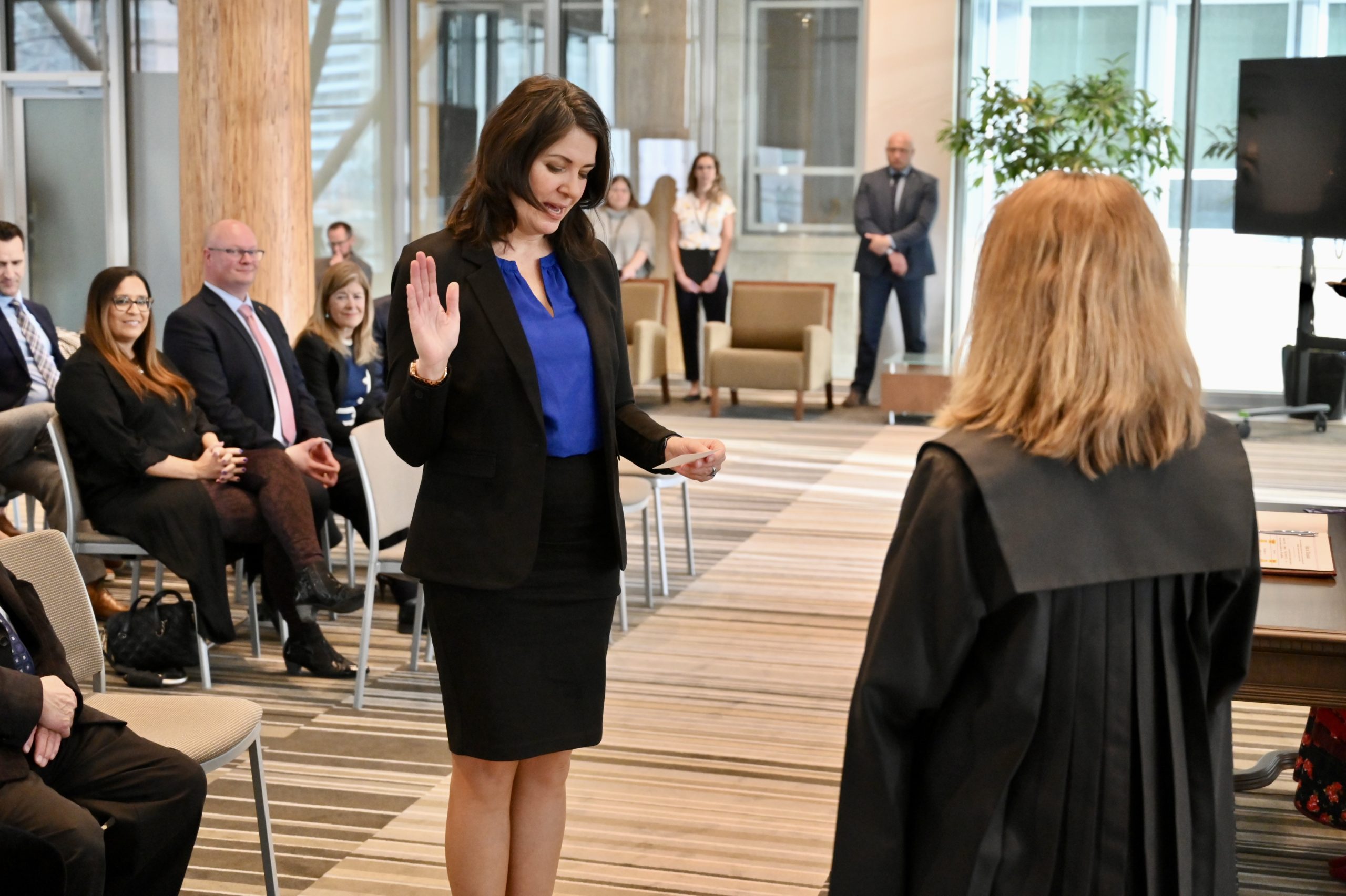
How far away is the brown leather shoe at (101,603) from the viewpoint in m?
5.26

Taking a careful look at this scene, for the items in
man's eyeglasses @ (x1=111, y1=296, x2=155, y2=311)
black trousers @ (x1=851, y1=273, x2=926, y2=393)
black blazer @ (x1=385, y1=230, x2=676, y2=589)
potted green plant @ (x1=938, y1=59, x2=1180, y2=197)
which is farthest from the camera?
black trousers @ (x1=851, y1=273, x2=926, y2=393)

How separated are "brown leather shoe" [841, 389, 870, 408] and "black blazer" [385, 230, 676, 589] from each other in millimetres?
9266

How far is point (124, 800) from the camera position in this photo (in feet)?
8.18

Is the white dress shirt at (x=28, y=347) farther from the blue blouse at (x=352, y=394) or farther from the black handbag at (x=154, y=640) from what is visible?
the black handbag at (x=154, y=640)

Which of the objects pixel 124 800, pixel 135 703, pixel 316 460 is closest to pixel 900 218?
pixel 316 460

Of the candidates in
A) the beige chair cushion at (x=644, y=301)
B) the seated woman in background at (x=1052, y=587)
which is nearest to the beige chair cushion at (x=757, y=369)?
the beige chair cushion at (x=644, y=301)

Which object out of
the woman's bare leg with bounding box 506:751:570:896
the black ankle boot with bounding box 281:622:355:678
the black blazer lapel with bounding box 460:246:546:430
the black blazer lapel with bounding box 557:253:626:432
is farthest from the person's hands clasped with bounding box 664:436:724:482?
the black ankle boot with bounding box 281:622:355:678

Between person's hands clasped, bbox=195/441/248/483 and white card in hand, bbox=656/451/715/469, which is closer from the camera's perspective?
white card in hand, bbox=656/451/715/469

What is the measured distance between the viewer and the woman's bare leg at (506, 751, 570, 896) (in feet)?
7.97

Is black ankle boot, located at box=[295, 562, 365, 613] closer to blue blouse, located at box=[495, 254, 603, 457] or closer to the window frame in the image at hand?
blue blouse, located at box=[495, 254, 603, 457]

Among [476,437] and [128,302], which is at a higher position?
[128,302]

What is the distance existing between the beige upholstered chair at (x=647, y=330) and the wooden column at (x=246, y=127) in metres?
3.91

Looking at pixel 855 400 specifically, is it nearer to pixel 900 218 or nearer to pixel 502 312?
pixel 900 218

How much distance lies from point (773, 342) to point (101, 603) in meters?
6.65
